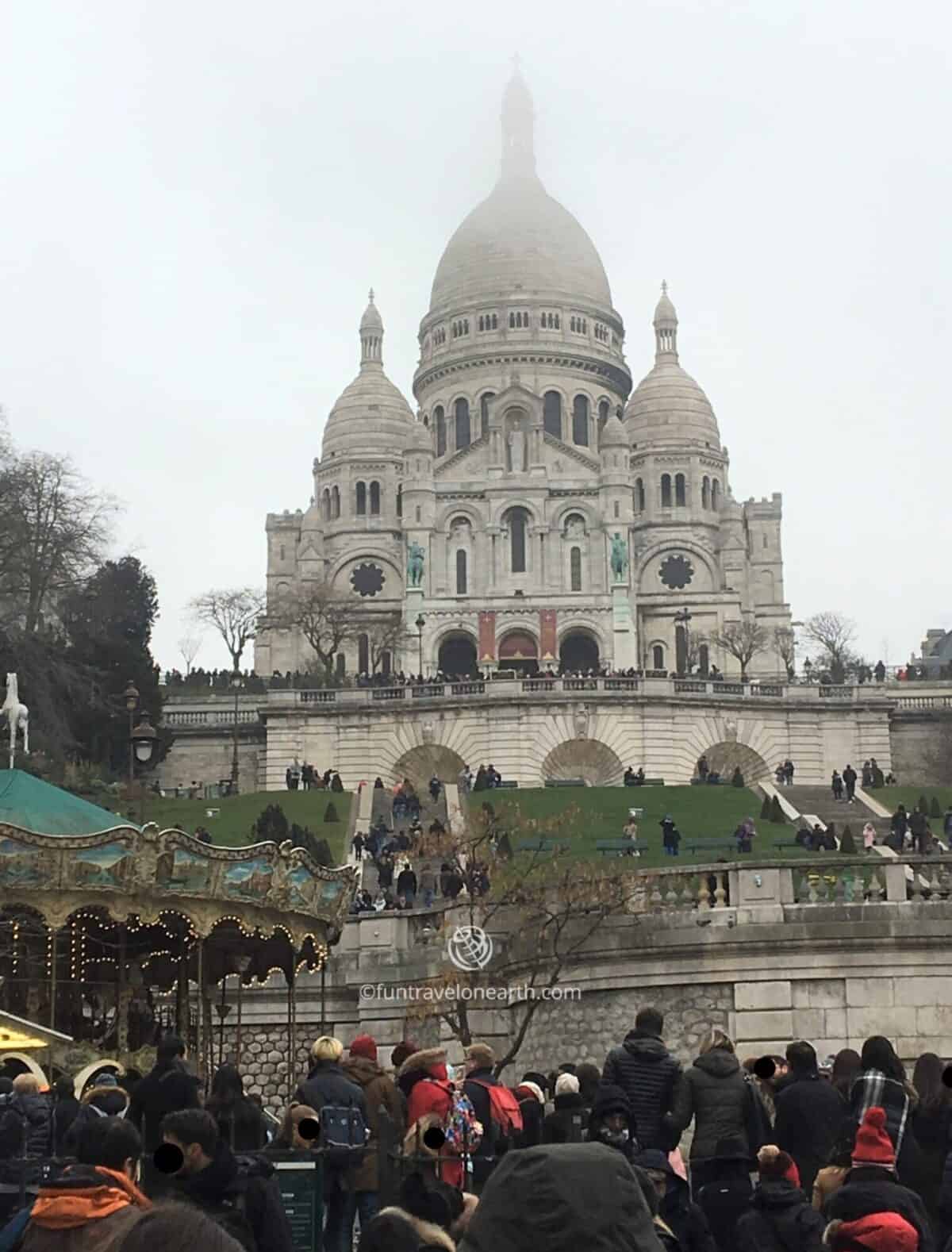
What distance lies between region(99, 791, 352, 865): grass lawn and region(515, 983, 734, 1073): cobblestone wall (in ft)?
67.5

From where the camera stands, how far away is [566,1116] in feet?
46.4

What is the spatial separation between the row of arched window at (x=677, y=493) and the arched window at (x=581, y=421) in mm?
4252

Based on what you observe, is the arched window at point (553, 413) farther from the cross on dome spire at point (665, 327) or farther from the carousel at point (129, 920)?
the carousel at point (129, 920)

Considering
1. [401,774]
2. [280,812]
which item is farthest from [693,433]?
[280,812]

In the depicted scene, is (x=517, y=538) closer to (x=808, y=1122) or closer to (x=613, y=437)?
(x=613, y=437)

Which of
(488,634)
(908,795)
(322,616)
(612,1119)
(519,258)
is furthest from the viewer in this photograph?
(519,258)

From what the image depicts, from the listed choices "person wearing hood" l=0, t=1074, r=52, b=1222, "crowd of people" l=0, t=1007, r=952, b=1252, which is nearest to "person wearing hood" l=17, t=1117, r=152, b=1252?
"crowd of people" l=0, t=1007, r=952, b=1252

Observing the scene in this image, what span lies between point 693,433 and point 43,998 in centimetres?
7796

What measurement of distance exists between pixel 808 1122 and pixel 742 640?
252ft

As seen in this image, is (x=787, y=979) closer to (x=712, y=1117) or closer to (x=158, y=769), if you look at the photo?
(x=712, y=1117)

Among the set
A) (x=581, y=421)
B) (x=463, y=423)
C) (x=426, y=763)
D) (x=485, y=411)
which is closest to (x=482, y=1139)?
(x=426, y=763)

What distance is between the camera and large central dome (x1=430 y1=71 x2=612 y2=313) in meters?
109

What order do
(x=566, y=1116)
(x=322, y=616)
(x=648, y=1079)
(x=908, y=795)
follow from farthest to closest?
(x=322, y=616)
(x=908, y=795)
(x=566, y=1116)
(x=648, y=1079)

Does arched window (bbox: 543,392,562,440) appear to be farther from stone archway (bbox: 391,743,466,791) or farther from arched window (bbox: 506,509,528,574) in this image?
stone archway (bbox: 391,743,466,791)
